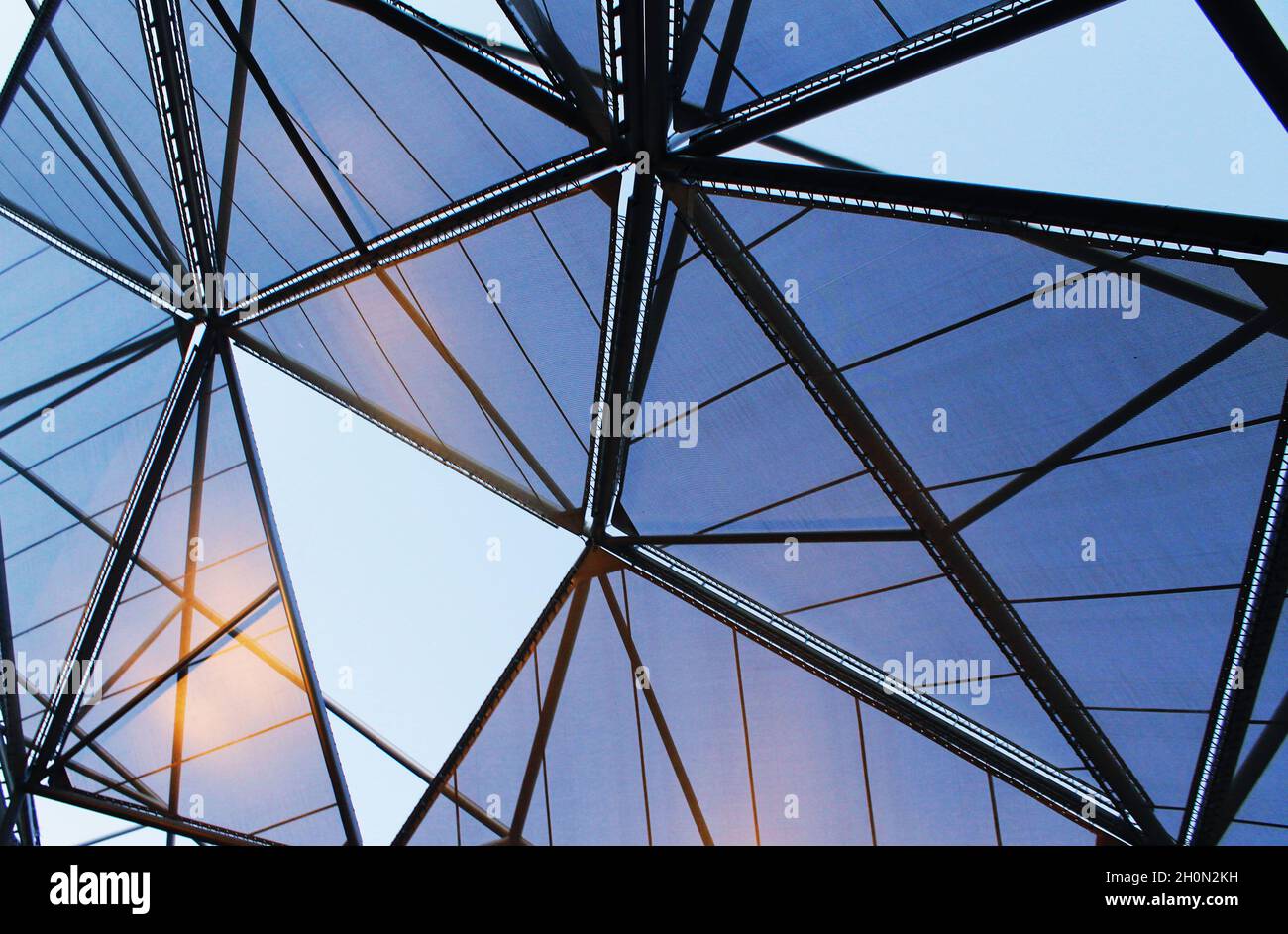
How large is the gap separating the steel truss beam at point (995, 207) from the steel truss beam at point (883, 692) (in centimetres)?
878

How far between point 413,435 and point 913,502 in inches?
453

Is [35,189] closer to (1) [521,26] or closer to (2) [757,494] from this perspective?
(1) [521,26]

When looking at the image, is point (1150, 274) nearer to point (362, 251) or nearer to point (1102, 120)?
point (1102, 120)

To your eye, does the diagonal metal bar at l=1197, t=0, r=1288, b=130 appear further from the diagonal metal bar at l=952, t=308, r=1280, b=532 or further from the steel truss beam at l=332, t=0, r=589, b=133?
the steel truss beam at l=332, t=0, r=589, b=133

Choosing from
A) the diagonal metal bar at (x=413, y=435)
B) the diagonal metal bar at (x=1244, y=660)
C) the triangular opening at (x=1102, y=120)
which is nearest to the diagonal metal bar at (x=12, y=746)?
the diagonal metal bar at (x=413, y=435)

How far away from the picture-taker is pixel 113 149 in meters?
19.3

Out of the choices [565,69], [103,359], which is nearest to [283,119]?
[565,69]

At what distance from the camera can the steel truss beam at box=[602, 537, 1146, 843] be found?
15.5m

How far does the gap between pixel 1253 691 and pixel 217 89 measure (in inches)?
784

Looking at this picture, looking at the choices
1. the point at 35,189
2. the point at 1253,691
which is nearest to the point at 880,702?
the point at 1253,691

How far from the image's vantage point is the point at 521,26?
1245 cm

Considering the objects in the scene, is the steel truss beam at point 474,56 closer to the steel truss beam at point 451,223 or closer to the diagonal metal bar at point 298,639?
the steel truss beam at point 451,223

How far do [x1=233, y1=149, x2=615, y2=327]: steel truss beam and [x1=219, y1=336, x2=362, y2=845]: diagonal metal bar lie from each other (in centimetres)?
421

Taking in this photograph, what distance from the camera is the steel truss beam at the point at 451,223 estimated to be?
43.3 ft
